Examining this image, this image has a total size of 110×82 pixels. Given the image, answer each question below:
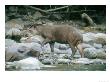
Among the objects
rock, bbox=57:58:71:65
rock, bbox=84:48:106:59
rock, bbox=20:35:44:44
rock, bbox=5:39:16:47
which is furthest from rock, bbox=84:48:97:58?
rock, bbox=5:39:16:47

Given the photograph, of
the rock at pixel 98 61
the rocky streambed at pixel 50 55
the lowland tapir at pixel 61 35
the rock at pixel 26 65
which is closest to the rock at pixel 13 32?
the rocky streambed at pixel 50 55

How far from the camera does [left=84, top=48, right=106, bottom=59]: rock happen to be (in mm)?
2434

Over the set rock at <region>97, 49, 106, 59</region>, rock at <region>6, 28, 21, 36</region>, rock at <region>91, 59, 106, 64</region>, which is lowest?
rock at <region>91, 59, 106, 64</region>

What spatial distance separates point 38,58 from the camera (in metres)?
2.44

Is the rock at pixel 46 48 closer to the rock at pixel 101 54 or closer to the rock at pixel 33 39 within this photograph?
the rock at pixel 33 39

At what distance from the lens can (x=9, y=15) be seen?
96.7 inches

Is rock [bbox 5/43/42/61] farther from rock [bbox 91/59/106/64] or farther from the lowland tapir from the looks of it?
rock [bbox 91/59/106/64]

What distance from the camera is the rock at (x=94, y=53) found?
243cm

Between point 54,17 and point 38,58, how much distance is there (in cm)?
38

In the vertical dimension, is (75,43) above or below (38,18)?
below
